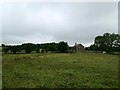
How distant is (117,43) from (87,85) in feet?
266

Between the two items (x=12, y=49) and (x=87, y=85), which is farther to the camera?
(x=12, y=49)

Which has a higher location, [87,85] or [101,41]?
[101,41]

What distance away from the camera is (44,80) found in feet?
50.1

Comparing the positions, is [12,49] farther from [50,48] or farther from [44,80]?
Result: [44,80]

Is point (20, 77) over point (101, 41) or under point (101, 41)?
under

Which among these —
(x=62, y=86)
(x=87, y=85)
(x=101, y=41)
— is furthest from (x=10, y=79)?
(x=101, y=41)

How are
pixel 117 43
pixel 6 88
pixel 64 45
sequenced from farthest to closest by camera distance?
pixel 117 43, pixel 64 45, pixel 6 88

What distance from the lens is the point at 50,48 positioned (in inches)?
2921

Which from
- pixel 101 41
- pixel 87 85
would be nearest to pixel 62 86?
pixel 87 85

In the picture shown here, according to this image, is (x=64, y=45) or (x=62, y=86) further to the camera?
(x=64, y=45)

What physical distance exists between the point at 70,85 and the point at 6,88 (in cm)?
390

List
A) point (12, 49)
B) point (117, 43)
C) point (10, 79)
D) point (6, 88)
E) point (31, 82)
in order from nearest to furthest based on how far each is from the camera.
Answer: point (6, 88) → point (31, 82) → point (10, 79) → point (12, 49) → point (117, 43)

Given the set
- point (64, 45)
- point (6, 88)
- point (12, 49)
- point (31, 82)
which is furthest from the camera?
point (64, 45)

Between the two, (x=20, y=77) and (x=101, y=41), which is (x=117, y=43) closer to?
(x=101, y=41)
